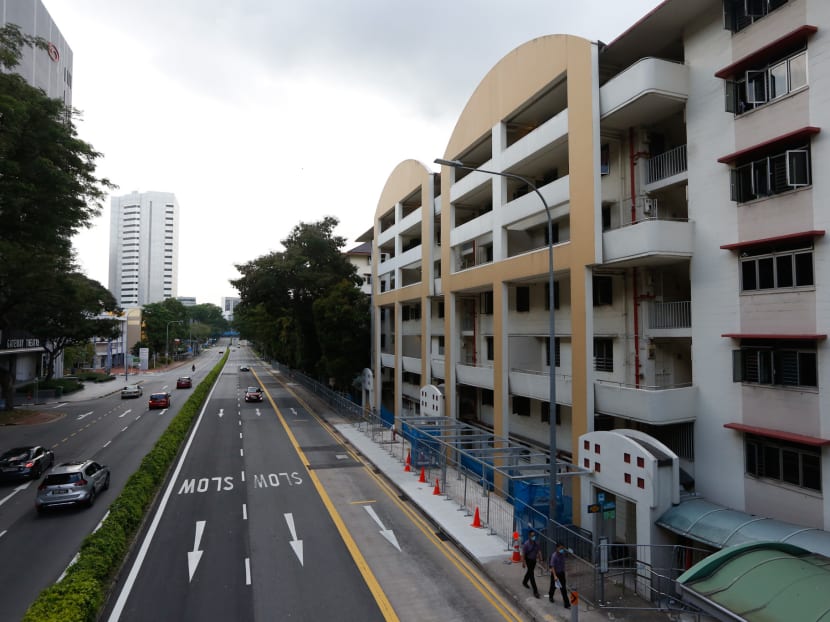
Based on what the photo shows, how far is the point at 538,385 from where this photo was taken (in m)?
19.4

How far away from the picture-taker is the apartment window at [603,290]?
17547mm

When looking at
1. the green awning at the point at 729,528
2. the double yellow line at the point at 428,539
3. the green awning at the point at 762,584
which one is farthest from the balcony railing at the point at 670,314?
the double yellow line at the point at 428,539

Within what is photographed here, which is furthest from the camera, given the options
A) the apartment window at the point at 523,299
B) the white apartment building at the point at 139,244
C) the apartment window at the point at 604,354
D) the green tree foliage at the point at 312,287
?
the white apartment building at the point at 139,244

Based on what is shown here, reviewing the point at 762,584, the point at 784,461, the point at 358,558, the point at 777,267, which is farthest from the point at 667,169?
the point at 358,558

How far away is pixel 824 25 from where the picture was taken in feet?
36.0

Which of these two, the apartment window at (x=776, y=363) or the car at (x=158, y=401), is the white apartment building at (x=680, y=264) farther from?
the car at (x=158, y=401)

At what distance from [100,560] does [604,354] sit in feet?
51.7

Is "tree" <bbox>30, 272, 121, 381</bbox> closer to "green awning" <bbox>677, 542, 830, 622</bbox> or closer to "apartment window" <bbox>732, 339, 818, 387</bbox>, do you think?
"apartment window" <bbox>732, 339, 818, 387</bbox>

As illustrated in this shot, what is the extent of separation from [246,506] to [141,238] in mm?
173318

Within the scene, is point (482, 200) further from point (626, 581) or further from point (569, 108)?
point (626, 581)

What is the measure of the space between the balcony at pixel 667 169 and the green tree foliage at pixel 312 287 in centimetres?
2866

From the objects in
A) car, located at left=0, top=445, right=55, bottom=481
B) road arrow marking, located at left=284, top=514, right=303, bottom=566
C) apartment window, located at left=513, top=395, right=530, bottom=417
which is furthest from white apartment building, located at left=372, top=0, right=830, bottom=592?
car, located at left=0, top=445, right=55, bottom=481

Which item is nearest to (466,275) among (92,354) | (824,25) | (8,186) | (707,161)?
(707,161)

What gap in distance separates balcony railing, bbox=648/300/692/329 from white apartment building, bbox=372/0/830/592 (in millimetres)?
41
